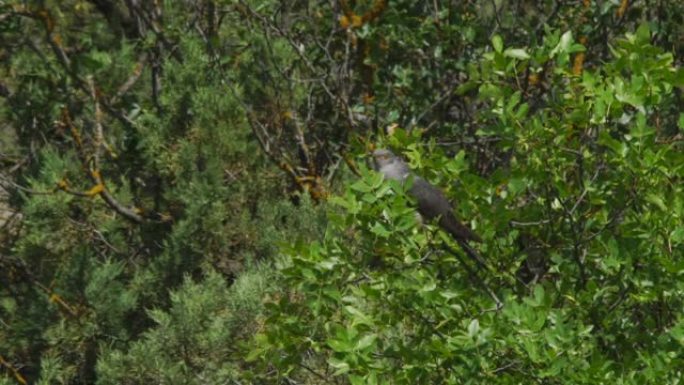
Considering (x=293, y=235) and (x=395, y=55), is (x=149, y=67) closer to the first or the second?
(x=395, y=55)

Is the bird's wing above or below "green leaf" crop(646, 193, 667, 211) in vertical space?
below

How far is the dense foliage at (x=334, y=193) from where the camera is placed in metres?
3.44

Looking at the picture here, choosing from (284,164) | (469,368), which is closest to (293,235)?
(284,164)

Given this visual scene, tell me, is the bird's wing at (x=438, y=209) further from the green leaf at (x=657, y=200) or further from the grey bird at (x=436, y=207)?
the green leaf at (x=657, y=200)

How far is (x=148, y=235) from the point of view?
6156 mm

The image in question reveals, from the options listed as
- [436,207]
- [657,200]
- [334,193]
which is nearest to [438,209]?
[436,207]

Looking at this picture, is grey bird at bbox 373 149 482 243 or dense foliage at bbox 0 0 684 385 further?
grey bird at bbox 373 149 482 243

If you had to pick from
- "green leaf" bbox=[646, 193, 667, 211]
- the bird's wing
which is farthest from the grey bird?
"green leaf" bbox=[646, 193, 667, 211]

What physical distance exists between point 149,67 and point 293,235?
79.6 inches

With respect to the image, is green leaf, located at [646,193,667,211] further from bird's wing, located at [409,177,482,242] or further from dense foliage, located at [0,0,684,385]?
bird's wing, located at [409,177,482,242]

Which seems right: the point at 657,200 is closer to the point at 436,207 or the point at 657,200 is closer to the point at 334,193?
the point at 436,207

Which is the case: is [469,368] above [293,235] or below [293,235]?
above

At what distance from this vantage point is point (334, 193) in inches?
236

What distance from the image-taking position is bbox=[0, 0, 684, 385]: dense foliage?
3441 mm
